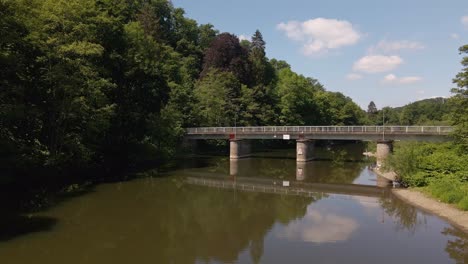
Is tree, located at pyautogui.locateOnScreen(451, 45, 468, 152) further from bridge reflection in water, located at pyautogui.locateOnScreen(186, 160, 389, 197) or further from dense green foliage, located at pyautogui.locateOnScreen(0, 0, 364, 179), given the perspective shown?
dense green foliage, located at pyautogui.locateOnScreen(0, 0, 364, 179)

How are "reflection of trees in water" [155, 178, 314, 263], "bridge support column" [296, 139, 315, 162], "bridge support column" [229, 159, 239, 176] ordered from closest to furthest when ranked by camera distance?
"reflection of trees in water" [155, 178, 314, 263], "bridge support column" [229, 159, 239, 176], "bridge support column" [296, 139, 315, 162]

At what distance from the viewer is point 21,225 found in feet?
73.7

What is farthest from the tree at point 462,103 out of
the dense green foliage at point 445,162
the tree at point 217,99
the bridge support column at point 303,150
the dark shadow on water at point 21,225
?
the tree at point 217,99

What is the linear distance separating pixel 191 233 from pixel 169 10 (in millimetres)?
93493

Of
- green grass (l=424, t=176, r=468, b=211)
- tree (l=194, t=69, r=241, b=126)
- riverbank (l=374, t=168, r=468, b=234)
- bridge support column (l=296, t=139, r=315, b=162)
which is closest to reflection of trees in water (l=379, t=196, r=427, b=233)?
riverbank (l=374, t=168, r=468, b=234)

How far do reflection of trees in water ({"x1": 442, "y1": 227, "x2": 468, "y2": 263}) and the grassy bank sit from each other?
3806 mm

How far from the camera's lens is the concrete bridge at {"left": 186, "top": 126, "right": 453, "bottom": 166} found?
157 feet

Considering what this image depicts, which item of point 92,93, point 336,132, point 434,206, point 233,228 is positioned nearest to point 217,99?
point 336,132

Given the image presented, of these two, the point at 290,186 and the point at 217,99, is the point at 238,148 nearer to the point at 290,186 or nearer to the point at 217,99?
the point at 217,99

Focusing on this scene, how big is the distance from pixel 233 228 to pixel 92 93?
1951 cm

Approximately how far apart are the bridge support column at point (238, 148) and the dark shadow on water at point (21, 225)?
128 feet

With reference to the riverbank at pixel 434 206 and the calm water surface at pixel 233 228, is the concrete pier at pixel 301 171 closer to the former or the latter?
the calm water surface at pixel 233 228

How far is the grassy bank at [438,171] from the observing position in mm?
27462

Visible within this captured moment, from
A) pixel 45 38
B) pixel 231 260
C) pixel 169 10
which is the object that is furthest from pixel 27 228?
pixel 169 10
